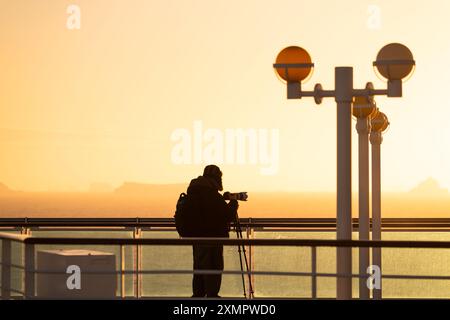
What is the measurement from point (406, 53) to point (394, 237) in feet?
15.9

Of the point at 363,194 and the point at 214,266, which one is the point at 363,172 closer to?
the point at 363,194

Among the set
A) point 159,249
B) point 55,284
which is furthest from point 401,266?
point 55,284

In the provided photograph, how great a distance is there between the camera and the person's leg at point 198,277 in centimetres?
1678

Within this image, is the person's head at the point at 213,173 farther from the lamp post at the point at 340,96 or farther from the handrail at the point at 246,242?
the handrail at the point at 246,242

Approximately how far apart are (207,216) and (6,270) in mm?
3224

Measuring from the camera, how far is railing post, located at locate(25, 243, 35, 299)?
13.8 m

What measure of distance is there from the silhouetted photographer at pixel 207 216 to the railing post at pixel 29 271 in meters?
3.06

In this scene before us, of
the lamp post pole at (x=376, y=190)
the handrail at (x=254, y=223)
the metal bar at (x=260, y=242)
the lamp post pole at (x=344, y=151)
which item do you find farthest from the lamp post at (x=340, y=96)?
the handrail at (x=254, y=223)

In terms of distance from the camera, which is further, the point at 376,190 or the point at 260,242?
the point at 376,190

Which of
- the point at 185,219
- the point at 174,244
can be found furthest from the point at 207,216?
the point at 174,244

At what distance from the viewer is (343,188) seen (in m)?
16.0

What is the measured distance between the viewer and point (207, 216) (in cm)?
1673
